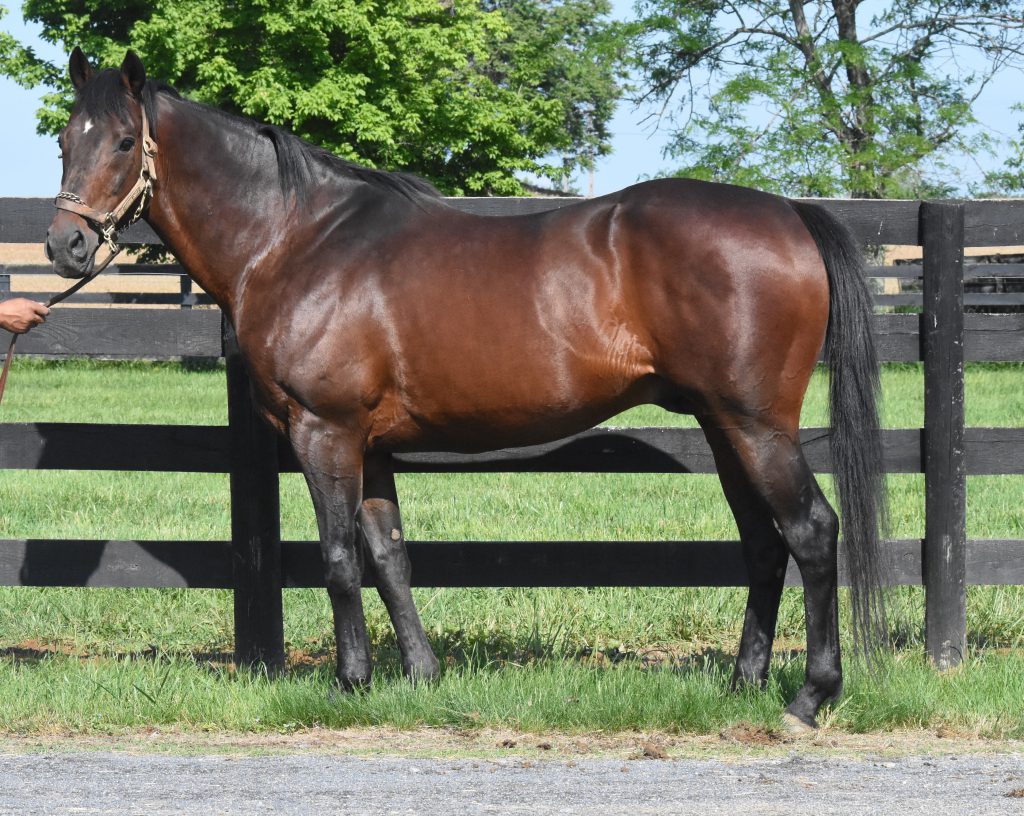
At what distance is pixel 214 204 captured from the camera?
15.0ft

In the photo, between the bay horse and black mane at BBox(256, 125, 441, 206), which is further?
black mane at BBox(256, 125, 441, 206)

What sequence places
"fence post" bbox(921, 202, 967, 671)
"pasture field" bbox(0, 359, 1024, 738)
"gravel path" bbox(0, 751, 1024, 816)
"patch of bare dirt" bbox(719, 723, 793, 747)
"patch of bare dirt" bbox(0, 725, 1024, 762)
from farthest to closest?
"fence post" bbox(921, 202, 967, 671) → "pasture field" bbox(0, 359, 1024, 738) → "patch of bare dirt" bbox(719, 723, 793, 747) → "patch of bare dirt" bbox(0, 725, 1024, 762) → "gravel path" bbox(0, 751, 1024, 816)

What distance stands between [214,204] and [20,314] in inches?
32.9

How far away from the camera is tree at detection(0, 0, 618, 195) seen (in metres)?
25.7

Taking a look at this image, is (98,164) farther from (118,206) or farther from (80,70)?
(80,70)

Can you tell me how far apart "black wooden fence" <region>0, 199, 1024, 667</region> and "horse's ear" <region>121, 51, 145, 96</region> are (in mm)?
946

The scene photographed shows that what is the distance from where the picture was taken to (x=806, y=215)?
4.38 metres

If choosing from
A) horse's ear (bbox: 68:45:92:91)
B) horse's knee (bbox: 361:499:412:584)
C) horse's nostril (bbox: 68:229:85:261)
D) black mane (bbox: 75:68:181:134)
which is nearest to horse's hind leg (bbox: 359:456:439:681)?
horse's knee (bbox: 361:499:412:584)

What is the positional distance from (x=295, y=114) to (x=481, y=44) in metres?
6.47

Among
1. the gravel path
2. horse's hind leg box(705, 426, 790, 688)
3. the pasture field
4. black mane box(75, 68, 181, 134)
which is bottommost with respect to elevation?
the pasture field

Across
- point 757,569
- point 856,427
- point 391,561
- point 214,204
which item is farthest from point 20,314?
point 856,427

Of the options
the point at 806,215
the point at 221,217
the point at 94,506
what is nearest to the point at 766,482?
the point at 806,215

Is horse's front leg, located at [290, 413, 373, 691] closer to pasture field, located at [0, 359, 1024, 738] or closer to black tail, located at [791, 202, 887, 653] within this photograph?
pasture field, located at [0, 359, 1024, 738]

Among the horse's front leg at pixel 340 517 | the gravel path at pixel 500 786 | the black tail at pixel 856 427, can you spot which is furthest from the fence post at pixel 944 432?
the horse's front leg at pixel 340 517
